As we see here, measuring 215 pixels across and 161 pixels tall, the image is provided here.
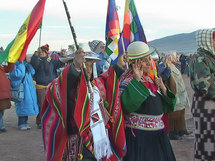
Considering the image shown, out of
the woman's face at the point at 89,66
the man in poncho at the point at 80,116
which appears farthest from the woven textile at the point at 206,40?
the woman's face at the point at 89,66

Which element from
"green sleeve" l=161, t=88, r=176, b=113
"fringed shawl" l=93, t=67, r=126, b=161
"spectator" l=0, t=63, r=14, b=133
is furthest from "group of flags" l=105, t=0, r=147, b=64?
"spectator" l=0, t=63, r=14, b=133

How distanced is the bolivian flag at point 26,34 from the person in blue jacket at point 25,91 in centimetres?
435

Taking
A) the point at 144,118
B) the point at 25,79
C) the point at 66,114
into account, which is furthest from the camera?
the point at 25,79

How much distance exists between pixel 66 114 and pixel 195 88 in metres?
1.45

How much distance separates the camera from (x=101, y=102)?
3.83m

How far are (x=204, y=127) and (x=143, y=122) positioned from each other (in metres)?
0.70

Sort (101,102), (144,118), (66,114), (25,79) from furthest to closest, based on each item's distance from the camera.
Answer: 1. (25,79)
2. (144,118)
3. (101,102)
4. (66,114)

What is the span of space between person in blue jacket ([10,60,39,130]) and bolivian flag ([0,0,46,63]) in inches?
171

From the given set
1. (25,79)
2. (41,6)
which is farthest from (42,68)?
(41,6)

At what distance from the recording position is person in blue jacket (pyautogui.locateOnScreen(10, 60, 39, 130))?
8.31m

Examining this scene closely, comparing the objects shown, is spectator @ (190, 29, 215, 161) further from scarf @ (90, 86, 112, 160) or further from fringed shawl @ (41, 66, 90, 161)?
fringed shawl @ (41, 66, 90, 161)

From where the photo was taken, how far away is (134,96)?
4000 millimetres

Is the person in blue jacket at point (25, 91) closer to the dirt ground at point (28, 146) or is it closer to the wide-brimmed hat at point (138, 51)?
the dirt ground at point (28, 146)

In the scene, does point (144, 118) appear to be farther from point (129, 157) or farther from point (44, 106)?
point (44, 106)
